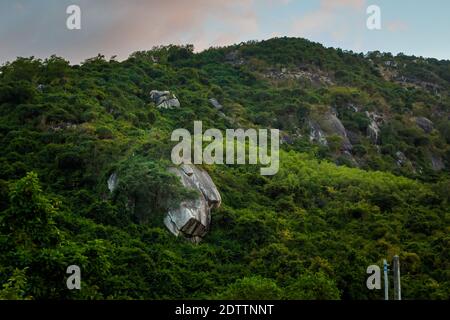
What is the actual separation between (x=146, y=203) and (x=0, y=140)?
10226 mm

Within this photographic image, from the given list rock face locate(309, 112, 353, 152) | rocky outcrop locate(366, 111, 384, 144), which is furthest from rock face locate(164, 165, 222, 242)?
rocky outcrop locate(366, 111, 384, 144)

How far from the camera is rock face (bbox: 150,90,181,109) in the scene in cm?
4734

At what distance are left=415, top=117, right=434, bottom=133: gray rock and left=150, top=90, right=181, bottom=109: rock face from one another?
917 inches

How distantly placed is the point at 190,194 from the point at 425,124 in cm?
3608

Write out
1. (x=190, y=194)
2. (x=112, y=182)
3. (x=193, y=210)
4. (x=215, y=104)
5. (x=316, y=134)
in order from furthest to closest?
(x=215, y=104) < (x=316, y=134) < (x=112, y=182) < (x=190, y=194) < (x=193, y=210)

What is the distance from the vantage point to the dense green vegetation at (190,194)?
20859 millimetres

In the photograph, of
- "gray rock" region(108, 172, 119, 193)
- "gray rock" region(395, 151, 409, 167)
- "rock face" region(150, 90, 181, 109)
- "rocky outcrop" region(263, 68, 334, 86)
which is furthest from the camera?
"rocky outcrop" region(263, 68, 334, 86)

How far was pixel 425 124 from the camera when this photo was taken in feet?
198

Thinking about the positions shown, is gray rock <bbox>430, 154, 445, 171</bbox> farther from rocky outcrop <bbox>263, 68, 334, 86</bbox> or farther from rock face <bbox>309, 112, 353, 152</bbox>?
rocky outcrop <bbox>263, 68, 334, 86</bbox>

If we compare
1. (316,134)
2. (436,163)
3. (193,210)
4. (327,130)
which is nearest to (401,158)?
(436,163)

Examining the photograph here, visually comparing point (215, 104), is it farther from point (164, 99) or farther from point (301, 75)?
point (301, 75)

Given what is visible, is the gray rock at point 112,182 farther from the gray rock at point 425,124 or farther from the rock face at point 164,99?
the gray rock at point 425,124
